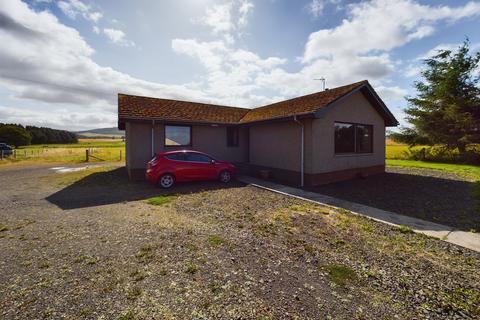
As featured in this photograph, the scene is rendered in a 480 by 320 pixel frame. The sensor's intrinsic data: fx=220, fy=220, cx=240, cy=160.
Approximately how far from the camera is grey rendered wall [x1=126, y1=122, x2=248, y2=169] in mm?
11875

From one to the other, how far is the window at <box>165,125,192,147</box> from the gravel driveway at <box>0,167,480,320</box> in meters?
6.84

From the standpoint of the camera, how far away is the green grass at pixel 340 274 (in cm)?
335

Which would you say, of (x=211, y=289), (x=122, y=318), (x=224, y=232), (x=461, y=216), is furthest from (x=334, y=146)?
(x=122, y=318)

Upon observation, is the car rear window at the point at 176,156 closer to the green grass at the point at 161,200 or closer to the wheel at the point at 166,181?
the wheel at the point at 166,181

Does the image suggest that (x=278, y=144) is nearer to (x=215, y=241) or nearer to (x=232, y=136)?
(x=232, y=136)

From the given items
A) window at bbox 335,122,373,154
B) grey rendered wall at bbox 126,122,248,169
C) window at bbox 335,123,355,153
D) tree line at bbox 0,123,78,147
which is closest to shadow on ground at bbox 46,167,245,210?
grey rendered wall at bbox 126,122,248,169

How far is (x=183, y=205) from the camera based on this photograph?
24.4 ft

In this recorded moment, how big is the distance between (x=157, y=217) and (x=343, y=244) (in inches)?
187

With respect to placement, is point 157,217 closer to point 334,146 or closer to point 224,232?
point 224,232

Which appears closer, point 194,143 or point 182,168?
point 182,168

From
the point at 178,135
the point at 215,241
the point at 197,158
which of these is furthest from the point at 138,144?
the point at 215,241

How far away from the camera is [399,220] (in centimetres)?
603

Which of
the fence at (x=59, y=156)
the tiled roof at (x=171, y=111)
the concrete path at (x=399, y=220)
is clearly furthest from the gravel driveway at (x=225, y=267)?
the fence at (x=59, y=156)

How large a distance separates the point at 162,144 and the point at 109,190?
3878mm
